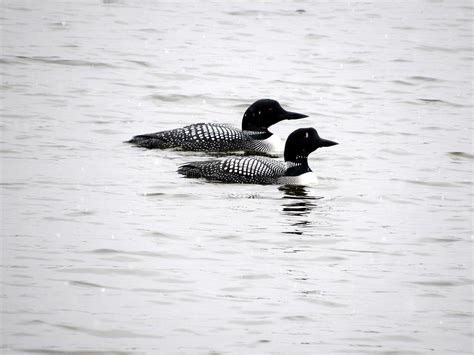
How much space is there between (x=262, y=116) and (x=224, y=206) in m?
2.98

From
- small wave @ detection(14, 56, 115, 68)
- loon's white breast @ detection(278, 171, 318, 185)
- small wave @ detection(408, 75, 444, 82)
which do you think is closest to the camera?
loon's white breast @ detection(278, 171, 318, 185)

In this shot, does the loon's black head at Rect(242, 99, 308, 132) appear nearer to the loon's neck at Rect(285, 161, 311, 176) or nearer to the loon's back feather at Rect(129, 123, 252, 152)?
the loon's back feather at Rect(129, 123, 252, 152)

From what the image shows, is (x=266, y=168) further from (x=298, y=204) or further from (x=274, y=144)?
(x=274, y=144)

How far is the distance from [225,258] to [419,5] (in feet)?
56.7

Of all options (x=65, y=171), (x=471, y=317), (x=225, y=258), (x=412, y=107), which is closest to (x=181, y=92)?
(x=412, y=107)

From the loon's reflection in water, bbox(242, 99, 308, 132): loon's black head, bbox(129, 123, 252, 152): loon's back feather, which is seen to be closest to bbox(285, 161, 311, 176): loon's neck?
the loon's reflection in water

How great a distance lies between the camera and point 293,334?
6625 mm

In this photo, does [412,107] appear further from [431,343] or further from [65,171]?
[431,343]

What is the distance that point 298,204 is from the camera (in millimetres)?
10000

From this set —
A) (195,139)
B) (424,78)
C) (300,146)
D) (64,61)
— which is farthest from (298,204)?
(424,78)

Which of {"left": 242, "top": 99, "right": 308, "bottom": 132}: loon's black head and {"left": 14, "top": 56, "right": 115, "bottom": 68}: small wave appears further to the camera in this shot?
{"left": 14, "top": 56, "right": 115, "bottom": 68}: small wave

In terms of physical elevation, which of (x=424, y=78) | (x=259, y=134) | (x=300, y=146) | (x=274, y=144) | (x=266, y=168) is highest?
(x=300, y=146)

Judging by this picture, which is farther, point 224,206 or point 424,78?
point 424,78

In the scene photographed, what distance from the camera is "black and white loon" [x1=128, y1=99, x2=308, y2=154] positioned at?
11.9 meters
